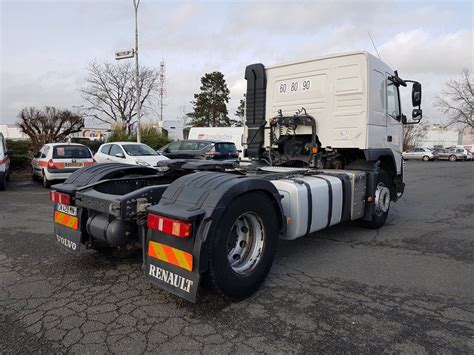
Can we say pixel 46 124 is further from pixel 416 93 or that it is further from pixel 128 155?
pixel 416 93

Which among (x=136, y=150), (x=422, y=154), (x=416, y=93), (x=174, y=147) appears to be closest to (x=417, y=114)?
(x=416, y=93)

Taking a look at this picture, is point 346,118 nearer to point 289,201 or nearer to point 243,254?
point 289,201

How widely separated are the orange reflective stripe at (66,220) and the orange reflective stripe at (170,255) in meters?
1.26

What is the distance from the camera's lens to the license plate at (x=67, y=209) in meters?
4.07

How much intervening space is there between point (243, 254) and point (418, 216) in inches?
227

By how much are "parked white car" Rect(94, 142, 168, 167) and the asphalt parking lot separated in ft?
23.7

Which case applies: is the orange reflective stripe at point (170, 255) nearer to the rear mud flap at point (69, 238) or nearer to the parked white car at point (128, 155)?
the rear mud flap at point (69, 238)

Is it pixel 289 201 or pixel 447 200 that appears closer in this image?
pixel 289 201

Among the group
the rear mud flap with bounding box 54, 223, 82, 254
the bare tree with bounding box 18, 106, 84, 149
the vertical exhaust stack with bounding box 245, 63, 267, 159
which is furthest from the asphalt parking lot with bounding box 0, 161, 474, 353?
the bare tree with bounding box 18, 106, 84, 149

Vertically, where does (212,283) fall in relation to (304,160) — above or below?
below

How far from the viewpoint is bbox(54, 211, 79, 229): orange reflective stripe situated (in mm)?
4039

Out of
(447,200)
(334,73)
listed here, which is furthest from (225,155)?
(334,73)

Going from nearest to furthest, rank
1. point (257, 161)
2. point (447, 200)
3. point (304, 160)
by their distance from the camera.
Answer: point (304, 160) < point (257, 161) < point (447, 200)

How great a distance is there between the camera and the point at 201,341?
2.79m
